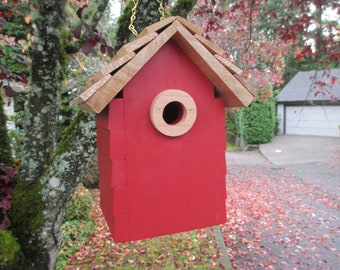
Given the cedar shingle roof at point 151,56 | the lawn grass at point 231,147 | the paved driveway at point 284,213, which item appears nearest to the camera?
the cedar shingle roof at point 151,56

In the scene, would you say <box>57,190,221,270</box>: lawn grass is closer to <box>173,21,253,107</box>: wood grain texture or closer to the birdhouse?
the birdhouse

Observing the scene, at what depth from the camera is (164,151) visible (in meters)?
1.54

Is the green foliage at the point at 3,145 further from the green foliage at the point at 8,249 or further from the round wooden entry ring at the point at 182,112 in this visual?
the round wooden entry ring at the point at 182,112

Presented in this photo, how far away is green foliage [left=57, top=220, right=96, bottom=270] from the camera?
14.4ft

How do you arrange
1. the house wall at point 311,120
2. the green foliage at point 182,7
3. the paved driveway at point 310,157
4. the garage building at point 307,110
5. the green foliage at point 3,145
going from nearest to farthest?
the green foliage at point 3,145 < the green foliage at point 182,7 < the paved driveway at point 310,157 < the garage building at point 307,110 < the house wall at point 311,120

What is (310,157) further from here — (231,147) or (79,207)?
(79,207)

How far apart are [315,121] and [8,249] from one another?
2154 cm

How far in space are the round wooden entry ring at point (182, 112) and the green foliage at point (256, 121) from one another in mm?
16012

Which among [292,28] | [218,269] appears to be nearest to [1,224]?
[218,269]

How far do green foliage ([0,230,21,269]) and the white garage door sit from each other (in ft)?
63.2

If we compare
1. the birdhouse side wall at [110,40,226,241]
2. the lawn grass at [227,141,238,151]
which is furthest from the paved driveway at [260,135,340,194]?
the birdhouse side wall at [110,40,226,241]

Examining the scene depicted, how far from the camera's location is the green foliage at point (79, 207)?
5355 millimetres

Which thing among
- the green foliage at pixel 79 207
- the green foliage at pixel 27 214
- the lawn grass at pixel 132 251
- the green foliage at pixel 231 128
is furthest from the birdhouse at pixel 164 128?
the green foliage at pixel 231 128

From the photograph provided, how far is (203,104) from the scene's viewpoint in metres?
1.63
